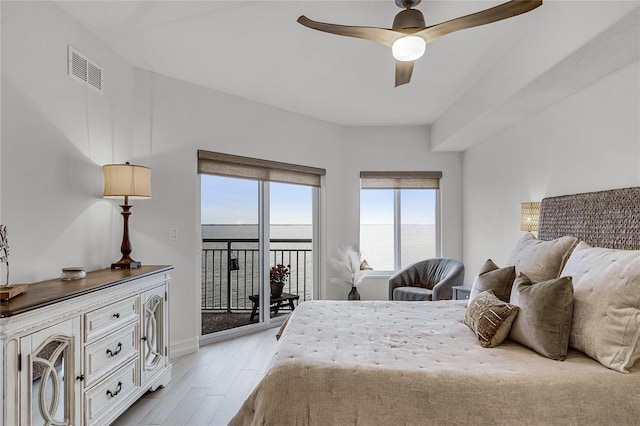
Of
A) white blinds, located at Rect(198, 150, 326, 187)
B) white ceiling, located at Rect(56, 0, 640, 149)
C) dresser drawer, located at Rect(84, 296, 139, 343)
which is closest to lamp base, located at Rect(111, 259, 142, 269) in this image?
dresser drawer, located at Rect(84, 296, 139, 343)

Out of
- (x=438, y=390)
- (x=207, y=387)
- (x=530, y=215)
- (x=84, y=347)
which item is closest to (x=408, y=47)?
(x=438, y=390)

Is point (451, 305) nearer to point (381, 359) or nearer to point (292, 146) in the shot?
point (381, 359)

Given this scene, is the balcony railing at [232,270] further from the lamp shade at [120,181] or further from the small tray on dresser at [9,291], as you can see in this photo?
the small tray on dresser at [9,291]

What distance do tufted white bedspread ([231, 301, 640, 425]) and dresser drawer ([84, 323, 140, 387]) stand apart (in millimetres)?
1021

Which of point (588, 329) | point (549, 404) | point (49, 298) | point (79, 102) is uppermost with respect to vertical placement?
point (79, 102)

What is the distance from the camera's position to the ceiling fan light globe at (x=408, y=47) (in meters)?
2.03

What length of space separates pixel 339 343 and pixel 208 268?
2.59 metres

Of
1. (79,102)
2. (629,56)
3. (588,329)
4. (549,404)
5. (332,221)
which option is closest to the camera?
(549,404)

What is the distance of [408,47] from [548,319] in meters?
1.55

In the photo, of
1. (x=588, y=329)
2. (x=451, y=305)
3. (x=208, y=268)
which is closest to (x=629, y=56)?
(x=588, y=329)

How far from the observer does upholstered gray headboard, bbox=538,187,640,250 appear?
2205 millimetres

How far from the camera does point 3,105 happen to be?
2092 mm

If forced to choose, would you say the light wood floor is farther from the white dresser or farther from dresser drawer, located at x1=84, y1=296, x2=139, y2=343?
dresser drawer, located at x1=84, y1=296, x2=139, y2=343

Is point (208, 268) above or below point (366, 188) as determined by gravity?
below
